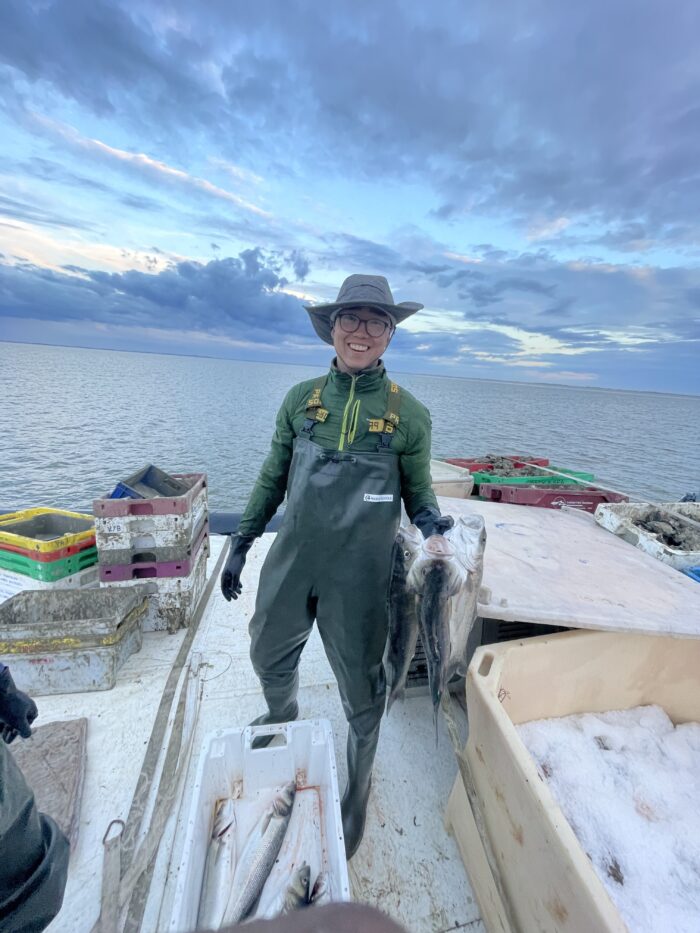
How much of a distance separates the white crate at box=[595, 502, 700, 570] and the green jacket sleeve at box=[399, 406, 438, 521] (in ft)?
8.23

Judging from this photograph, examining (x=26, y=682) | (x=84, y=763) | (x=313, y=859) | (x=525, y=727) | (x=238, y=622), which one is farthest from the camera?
(x=238, y=622)

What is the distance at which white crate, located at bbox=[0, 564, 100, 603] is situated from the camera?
381cm

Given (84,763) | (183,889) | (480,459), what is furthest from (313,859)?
(480,459)

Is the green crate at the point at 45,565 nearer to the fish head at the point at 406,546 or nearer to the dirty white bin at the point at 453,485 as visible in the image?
the fish head at the point at 406,546

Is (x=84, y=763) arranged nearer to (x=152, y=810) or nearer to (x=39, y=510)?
(x=152, y=810)

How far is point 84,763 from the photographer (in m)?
2.68

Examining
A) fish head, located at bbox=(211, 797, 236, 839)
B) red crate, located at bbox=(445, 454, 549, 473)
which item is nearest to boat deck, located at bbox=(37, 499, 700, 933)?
fish head, located at bbox=(211, 797, 236, 839)

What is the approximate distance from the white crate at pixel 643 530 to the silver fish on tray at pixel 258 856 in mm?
3413

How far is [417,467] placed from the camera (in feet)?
7.47

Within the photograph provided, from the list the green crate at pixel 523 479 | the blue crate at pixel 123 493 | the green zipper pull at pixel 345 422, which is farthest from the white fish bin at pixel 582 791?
the green crate at pixel 523 479

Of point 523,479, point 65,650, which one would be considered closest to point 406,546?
point 65,650

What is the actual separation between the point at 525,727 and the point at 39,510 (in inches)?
207

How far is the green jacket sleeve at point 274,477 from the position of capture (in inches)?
96.0

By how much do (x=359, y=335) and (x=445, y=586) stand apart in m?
1.38
